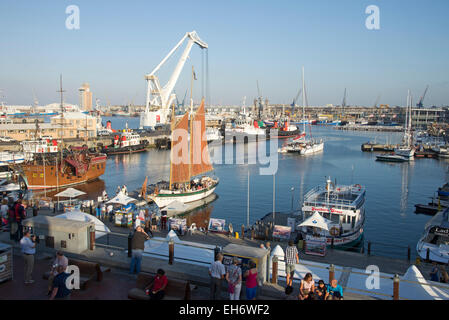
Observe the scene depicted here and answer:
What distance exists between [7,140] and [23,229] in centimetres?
4751

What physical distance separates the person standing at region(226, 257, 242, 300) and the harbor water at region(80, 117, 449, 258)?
7.69 meters

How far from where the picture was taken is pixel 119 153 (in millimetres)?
59250

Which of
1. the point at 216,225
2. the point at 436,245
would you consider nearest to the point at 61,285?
the point at 216,225

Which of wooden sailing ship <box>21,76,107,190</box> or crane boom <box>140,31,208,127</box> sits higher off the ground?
crane boom <box>140,31,208,127</box>

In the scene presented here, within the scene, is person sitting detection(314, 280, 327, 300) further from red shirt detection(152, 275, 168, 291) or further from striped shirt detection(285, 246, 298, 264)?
red shirt detection(152, 275, 168, 291)

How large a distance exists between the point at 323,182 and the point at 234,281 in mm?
32927

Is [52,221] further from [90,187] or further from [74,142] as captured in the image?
[74,142]

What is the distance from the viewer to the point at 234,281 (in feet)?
21.6

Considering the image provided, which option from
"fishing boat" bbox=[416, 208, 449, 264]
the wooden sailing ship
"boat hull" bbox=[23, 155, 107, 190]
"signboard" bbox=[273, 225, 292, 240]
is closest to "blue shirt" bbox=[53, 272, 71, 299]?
"signboard" bbox=[273, 225, 292, 240]

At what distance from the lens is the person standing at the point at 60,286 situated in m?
6.55

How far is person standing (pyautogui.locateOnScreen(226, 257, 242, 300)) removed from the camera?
260 inches

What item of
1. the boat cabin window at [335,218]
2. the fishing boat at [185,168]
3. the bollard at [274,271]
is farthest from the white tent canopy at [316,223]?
the fishing boat at [185,168]

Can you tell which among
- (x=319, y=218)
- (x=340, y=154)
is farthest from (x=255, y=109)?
(x=319, y=218)

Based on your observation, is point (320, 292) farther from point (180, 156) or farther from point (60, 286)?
point (180, 156)
